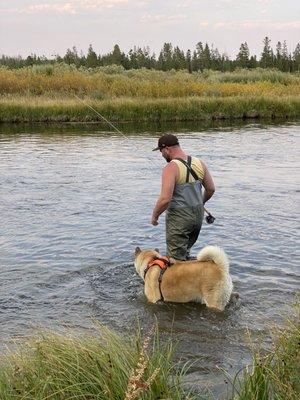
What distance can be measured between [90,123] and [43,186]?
16366 millimetres

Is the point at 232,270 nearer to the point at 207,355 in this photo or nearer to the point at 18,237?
the point at 207,355

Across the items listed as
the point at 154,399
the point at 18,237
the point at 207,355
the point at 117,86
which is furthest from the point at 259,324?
the point at 117,86

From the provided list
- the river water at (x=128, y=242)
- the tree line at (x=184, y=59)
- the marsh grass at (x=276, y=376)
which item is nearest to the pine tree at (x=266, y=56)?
the tree line at (x=184, y=59)

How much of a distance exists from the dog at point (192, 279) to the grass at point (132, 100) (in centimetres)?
2379

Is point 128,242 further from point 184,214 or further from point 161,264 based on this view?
point 161,264

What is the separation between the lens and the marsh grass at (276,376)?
12.5 ft

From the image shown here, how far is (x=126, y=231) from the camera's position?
413 inches

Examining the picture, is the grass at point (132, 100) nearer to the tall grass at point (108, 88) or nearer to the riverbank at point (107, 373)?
the tall grass at point (108, 88)

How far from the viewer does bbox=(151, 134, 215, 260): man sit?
688cm

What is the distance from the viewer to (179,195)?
704cm

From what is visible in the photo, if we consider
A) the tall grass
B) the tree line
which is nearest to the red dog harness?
the tall grass

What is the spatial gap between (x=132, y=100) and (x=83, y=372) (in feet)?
93.3

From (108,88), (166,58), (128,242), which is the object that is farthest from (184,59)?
(128,242)

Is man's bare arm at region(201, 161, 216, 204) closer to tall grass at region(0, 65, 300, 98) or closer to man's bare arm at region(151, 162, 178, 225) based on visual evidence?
man's bare arm at region(151, 162, 178, 225)
